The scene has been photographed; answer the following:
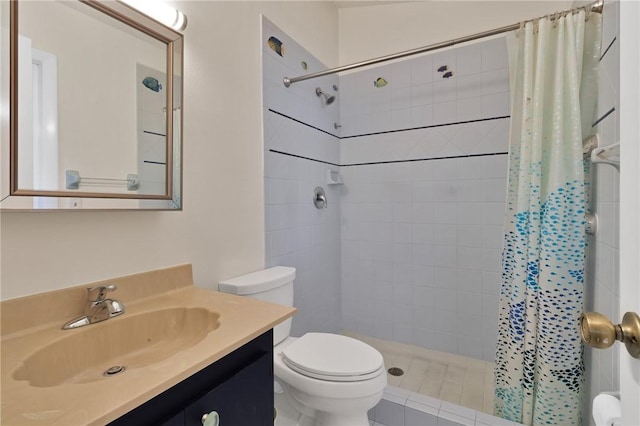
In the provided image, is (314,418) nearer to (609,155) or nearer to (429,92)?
(609,155)

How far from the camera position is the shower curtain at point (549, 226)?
1336 mm

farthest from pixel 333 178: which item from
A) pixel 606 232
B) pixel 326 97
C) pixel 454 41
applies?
pixel 606 232

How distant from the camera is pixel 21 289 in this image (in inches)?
33.6

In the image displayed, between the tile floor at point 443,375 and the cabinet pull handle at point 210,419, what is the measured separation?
151 centimetres

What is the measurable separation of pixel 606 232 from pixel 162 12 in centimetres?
182

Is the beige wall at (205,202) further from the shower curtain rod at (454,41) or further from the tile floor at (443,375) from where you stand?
the tile floor at (443,375)

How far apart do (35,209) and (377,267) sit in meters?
2.13

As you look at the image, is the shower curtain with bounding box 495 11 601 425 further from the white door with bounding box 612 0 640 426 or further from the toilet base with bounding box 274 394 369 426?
the white door with bounding box 612 0 640 426

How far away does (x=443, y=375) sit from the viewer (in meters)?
2.05

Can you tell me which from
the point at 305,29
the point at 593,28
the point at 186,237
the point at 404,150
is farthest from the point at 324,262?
the point at 593,28

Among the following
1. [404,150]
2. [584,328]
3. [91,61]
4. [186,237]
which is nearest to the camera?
[584,328]

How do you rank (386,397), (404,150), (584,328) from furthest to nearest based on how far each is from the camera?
1. (404,150)
2. (386,397)
3. (584,328)

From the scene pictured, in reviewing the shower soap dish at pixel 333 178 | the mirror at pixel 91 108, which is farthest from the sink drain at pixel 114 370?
the shower soap dish at pixel 333 178

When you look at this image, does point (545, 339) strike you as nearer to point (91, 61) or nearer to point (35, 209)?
point (35, 209)
